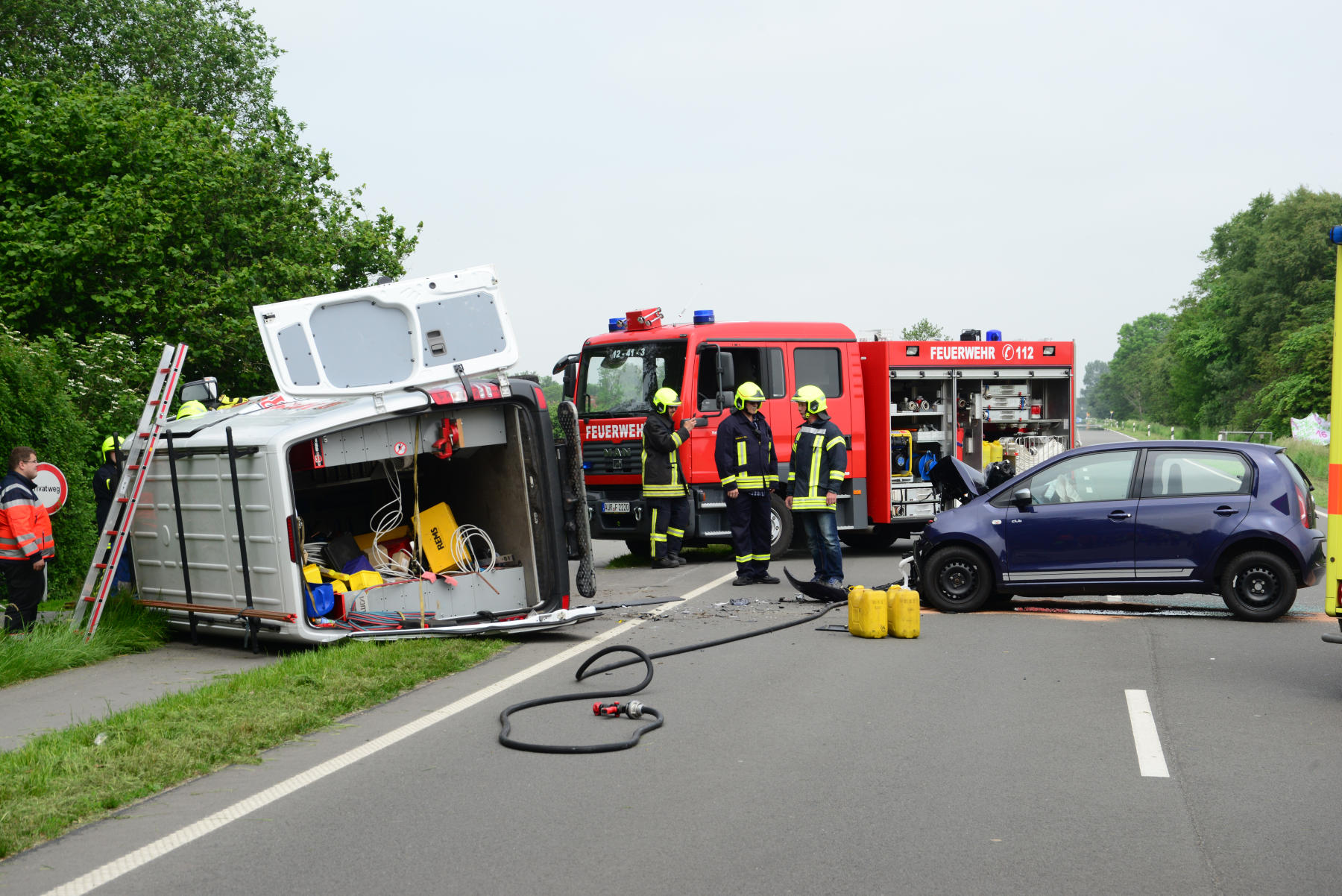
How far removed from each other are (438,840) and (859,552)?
42.1 feet

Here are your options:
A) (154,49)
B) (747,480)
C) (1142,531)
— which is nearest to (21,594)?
(747,480)

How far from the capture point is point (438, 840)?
4.78 m

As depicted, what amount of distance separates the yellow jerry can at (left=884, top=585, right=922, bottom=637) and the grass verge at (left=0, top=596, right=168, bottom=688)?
19.7 ft

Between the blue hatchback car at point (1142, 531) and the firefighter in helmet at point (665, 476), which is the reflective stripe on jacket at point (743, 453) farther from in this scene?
the blue hatchback car at point (1142, 531)

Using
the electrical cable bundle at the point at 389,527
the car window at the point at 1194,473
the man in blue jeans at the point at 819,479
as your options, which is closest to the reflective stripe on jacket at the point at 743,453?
the man in blue jeans at the point at 819,479

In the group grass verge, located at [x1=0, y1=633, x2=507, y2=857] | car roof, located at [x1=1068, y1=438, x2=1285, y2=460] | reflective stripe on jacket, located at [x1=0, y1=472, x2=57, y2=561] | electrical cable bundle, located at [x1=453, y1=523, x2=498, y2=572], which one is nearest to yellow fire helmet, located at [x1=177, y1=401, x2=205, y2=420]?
reflective stripe on jacket, located at [x1=0, y1=472, x2=57, y2=561]

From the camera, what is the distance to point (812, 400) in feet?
39.2

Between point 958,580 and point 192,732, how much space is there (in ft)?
23.0

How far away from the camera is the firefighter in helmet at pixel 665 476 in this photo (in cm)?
1444

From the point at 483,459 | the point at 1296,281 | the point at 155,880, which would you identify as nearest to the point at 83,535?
the point at 483,459

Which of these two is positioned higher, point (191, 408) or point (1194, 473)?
point (191, 408)

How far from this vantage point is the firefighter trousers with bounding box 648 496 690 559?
48.1 feet

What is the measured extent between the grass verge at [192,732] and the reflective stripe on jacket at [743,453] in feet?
15.7

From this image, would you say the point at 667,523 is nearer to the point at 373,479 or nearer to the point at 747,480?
the point at 747,480
